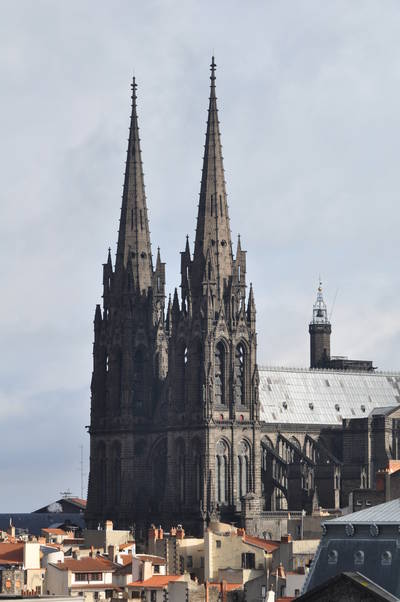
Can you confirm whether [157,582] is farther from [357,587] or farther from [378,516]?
[357,587]

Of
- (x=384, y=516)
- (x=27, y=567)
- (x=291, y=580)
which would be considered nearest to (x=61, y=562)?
(x=27, y=567)

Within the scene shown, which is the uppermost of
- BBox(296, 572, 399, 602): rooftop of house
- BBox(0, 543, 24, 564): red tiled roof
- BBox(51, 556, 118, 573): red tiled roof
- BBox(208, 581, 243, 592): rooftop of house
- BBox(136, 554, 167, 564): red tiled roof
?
BBox(0, 543, 24, 564): red tiled roof

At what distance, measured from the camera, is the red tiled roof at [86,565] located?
167 m

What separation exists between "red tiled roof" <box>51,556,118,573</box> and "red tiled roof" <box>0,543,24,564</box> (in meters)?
7.08

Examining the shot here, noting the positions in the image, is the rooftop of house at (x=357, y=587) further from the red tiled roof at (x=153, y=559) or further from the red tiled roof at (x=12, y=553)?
the red tiled roof at (x=12, y=553)

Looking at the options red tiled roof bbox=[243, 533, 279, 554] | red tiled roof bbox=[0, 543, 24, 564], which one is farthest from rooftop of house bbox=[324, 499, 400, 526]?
red tiled roof bbox=[0, 543, 24, 564]

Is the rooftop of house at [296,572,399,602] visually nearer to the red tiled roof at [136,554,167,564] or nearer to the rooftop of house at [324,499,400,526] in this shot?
the rooftop of house at [324,499,400,526]

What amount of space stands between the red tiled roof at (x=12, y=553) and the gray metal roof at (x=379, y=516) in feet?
227

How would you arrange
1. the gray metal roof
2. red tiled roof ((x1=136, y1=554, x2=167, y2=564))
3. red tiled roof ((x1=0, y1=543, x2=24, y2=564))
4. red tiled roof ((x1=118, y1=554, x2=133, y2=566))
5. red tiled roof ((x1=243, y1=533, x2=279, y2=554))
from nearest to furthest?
the gray metal roof → red tiled roof ((x1=136, y1=554, x2=167, y2=564)) → red tiled roof ((x1=118, y1=554, x2=133, y2=566)) → red tiled roof ((x1=0, y1=543, x2=24, y2=564)) → red tiled roof ((x1=243, y1=533, x2=279, y2=554))

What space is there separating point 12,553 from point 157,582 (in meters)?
25.1

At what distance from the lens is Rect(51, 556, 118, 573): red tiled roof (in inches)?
6570

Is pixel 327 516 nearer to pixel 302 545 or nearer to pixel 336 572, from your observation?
pixel 302 545

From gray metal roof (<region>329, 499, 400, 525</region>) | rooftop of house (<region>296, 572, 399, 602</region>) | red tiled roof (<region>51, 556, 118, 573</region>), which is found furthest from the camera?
red tiled roof (<region>51, 556, 118, 573</region>)

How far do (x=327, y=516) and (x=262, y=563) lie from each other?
1527cm
